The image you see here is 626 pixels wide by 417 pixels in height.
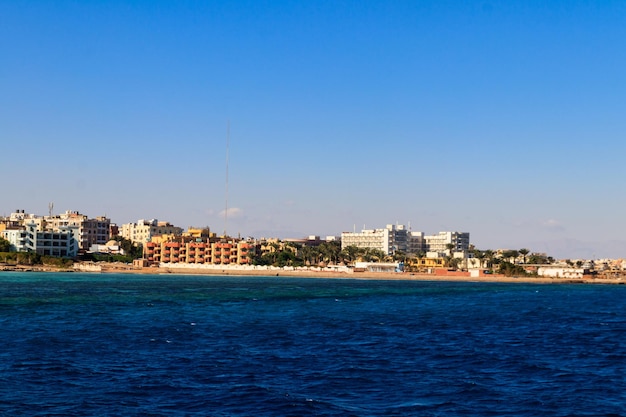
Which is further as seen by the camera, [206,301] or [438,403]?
[206,301]

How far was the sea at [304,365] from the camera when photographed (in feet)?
110

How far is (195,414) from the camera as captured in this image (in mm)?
31297

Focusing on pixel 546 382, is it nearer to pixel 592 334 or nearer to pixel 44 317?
A: pixel 592 334

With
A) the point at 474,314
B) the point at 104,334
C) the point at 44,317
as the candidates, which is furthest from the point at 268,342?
the point at 474,314

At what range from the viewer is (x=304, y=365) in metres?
43.8

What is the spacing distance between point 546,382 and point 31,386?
24.0 meters

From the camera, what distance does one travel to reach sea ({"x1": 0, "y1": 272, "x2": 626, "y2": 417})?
110 ft

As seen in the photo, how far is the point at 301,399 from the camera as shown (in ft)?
113

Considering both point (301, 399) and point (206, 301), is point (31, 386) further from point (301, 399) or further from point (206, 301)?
point (206, 301)

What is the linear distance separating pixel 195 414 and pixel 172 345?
20862 millimetres

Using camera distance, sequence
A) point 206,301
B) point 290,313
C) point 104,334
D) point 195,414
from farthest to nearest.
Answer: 1. point 206,301
2. point 290,313
3. point 104,334
4. point 195,414

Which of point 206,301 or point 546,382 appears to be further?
point 206,301

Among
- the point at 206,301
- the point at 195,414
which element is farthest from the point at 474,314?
the point at 195,414

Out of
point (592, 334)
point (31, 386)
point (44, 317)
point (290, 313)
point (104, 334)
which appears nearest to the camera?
point (31, 386)
